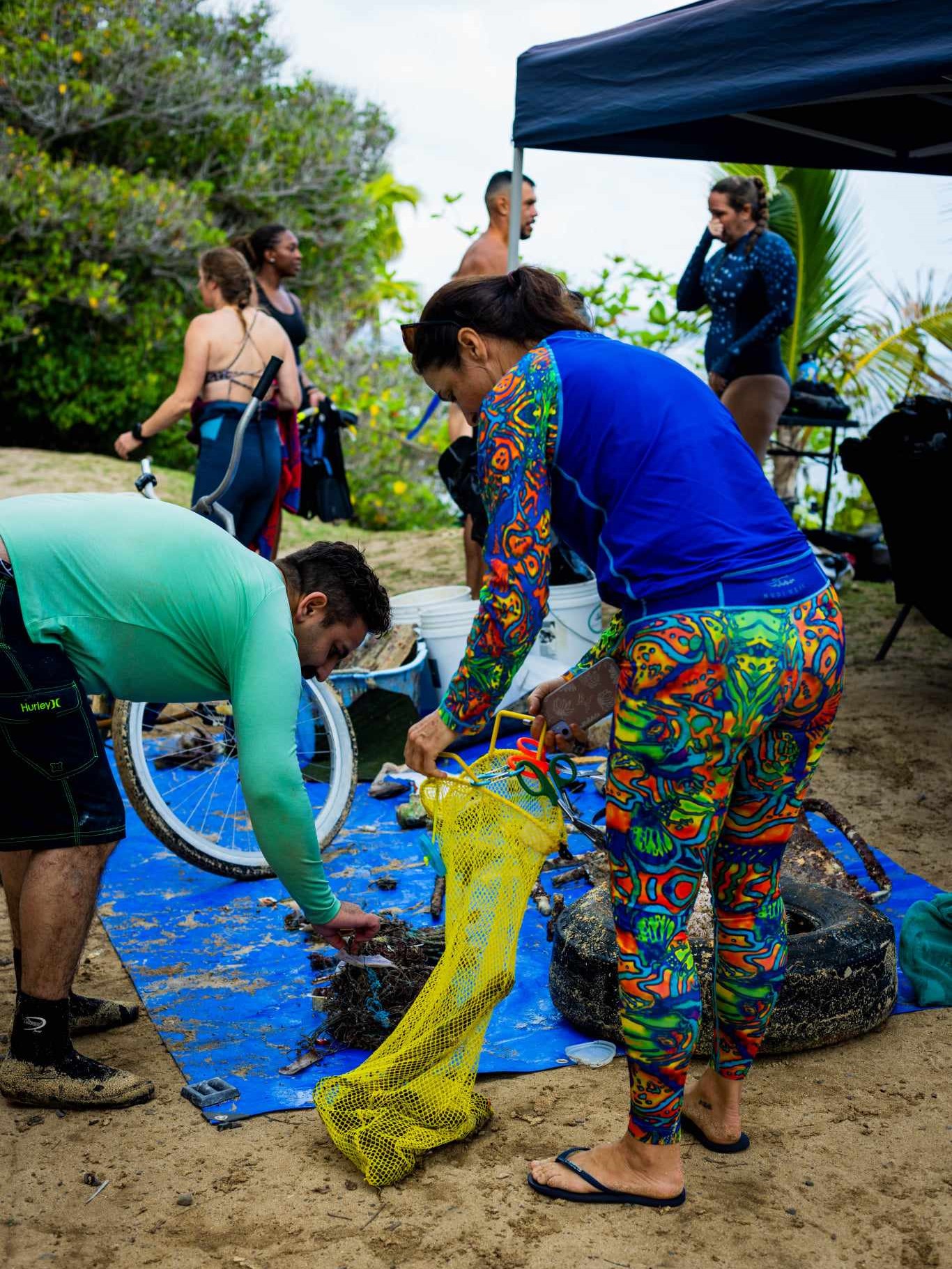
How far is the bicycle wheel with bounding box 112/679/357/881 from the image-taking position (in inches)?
145

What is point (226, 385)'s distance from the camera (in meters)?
5.42

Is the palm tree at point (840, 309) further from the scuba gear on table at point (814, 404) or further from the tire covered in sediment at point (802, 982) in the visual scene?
the tire covered in sediment at point (802, 982)

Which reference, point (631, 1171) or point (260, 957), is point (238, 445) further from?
point (631, 1171)

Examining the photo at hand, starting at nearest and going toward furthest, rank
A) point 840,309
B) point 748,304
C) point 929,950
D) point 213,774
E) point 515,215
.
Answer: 1. point 929,950
2. point 213,774
3. point 515,215
4. point 748,304
5. point 840,309

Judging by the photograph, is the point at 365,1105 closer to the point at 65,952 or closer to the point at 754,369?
the point at 65,952

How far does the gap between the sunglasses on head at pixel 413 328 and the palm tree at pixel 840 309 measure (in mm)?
7038

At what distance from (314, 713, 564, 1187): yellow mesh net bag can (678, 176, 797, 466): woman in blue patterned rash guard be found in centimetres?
425

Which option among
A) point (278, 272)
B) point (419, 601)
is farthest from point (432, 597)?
point (278, 272)

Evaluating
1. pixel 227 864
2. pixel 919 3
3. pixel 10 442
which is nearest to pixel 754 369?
pixel 919 3

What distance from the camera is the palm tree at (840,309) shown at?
8.70 meters

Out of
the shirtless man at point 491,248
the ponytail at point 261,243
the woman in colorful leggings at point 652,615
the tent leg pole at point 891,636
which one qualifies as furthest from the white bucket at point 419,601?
the woman in colorful leggings at point 652,615

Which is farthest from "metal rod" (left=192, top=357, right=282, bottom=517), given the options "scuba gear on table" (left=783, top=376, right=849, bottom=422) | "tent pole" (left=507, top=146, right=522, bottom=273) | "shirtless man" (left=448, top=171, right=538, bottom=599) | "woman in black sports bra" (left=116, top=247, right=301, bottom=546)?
"scuba gear on table" (left=783, top=376, right=849, bottom=422)

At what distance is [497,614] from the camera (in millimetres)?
2027

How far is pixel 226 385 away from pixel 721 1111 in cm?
405
